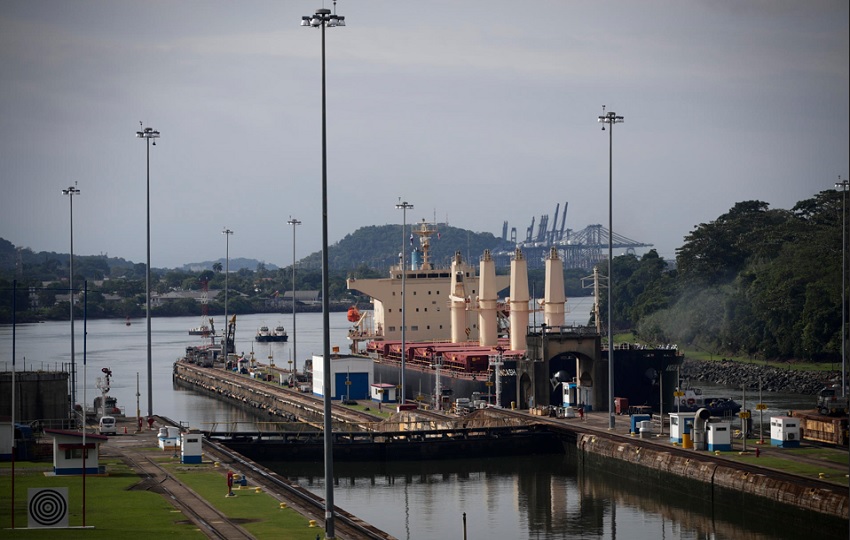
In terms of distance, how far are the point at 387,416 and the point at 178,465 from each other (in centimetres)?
2101

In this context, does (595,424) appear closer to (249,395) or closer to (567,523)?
(567,523)

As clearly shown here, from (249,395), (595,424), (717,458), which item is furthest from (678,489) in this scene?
(249,395)

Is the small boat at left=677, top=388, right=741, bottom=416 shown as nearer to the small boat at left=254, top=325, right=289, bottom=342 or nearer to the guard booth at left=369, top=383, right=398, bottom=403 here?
the guard booth at left=369, top=383, right=398, bottom=403

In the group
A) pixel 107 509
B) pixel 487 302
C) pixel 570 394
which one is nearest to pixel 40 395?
pixel 107 509

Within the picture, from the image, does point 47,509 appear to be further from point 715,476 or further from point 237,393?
point 237,393

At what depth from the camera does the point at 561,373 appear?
64.1 m

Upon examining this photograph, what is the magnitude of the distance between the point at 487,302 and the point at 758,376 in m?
25.4

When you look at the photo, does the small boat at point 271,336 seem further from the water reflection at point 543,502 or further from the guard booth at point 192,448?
the guard booth at point 192,448

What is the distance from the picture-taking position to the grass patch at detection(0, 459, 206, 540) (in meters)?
32.4

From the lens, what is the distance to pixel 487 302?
267 ft

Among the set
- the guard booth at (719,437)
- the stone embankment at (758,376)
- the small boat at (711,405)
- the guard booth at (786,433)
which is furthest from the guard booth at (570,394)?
the stone embankment at (758,376)

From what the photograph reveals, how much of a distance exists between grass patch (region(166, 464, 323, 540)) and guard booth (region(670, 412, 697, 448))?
54.8 feet

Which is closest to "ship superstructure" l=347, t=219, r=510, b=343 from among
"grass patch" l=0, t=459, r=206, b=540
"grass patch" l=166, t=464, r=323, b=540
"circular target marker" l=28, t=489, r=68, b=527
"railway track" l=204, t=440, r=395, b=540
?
"railway track" l=204, t=440, r=395, b=540

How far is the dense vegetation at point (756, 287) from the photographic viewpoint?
101062mm
